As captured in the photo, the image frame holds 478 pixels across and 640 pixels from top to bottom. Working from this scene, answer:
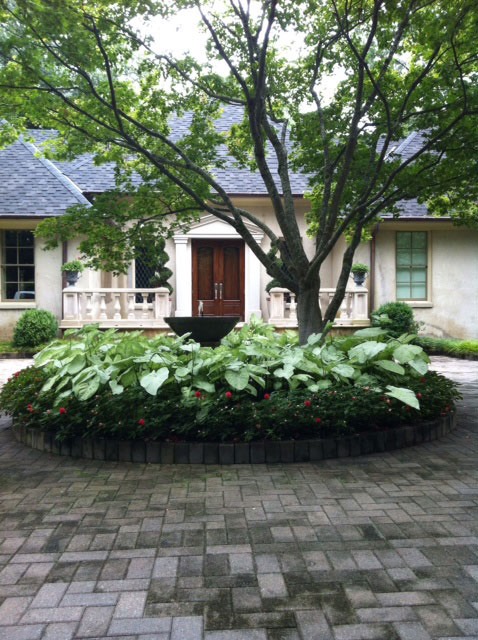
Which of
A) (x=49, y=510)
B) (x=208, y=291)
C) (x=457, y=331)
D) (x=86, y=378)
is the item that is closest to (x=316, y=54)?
(x=86, y=378)

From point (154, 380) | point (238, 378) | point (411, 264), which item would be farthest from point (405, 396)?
point (411, 264)

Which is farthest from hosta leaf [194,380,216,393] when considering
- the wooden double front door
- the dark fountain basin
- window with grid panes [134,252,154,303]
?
window with grid panes [134,252,154,303]

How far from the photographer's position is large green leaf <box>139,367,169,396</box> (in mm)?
4491

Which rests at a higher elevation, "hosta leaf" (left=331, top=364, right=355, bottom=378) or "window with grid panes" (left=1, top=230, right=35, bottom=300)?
"window with grid panes" (left=1, top=230, right=35, bottom=300)

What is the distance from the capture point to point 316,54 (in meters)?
7.30

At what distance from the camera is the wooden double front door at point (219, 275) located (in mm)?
16125

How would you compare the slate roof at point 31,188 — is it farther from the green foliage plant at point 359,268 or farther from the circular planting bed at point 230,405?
the circular planting bed at point 230,405

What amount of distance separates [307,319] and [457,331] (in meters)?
10.4

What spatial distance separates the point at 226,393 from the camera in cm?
482

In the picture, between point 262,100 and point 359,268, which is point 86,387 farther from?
point 359,268

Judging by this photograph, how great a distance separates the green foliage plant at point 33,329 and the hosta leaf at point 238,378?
1028 centimetres

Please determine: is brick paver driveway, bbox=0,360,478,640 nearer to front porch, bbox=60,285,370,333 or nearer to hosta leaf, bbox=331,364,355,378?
hosta leaf, bbox=331,364,355,378

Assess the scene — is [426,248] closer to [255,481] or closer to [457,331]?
[457,331]

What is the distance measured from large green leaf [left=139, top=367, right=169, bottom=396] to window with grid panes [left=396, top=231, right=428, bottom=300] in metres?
12.6
